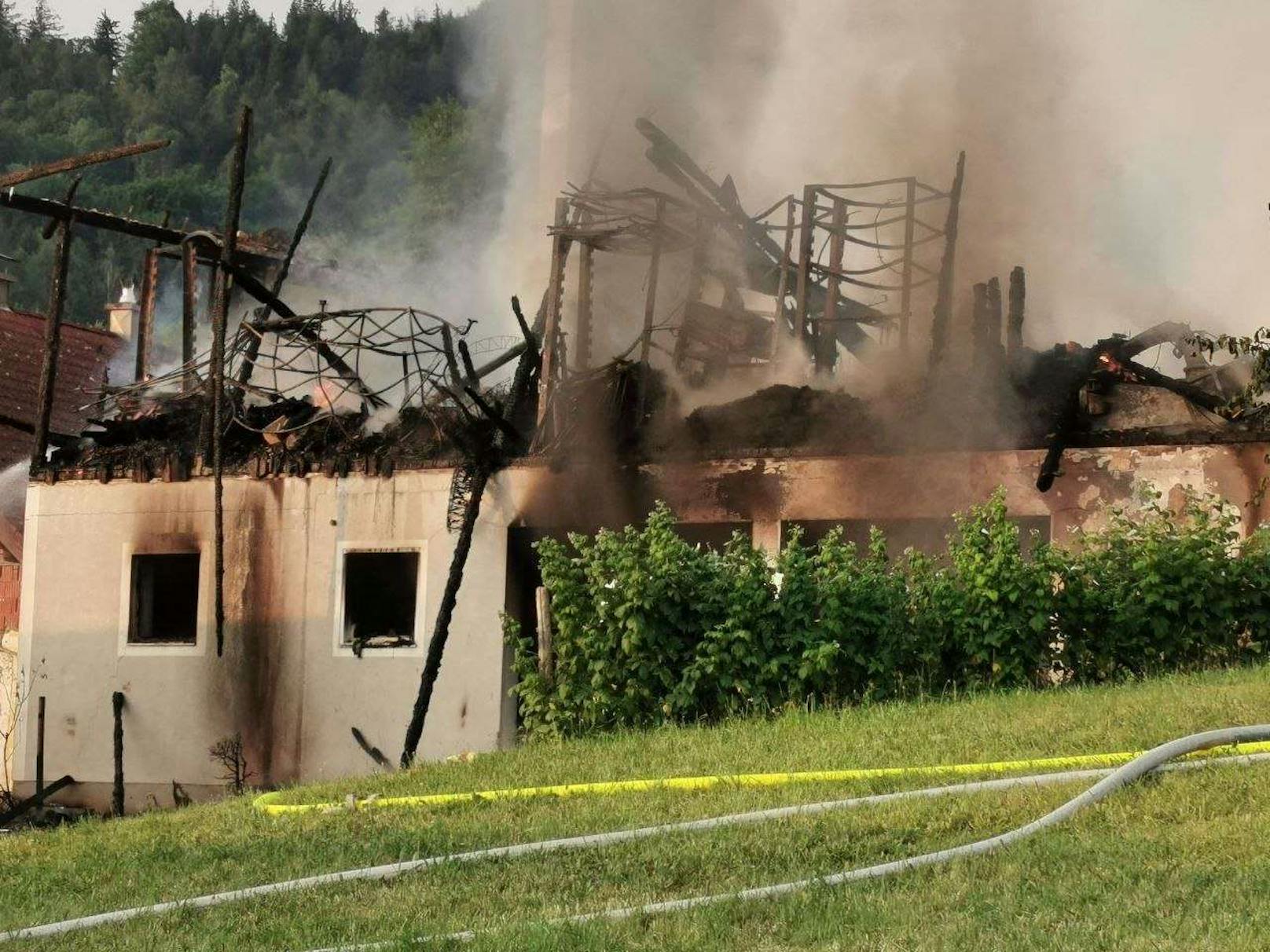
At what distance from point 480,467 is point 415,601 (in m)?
2.01

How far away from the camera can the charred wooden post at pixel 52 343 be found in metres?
20.1

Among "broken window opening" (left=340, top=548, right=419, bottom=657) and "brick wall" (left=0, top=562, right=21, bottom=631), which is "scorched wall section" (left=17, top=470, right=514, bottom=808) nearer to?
"broken window opening" (left=340, top=548, right=419, bottom=657)

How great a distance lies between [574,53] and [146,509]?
1158 centimetres

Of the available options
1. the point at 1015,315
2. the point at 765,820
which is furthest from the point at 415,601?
the point at 765,820

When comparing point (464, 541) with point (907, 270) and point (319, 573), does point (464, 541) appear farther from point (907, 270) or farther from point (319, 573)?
point (907, 270)

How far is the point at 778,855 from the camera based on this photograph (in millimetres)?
7805

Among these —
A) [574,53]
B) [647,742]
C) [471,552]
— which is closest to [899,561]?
[647,742]

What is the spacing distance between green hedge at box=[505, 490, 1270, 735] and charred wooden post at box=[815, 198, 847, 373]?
7365 millimetres

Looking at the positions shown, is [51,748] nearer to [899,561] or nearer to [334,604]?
[334,604]

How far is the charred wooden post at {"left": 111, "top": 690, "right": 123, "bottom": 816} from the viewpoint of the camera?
18453mm

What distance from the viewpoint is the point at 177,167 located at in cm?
7638

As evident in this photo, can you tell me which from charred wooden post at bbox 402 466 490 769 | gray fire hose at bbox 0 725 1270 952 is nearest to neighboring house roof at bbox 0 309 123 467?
charred wooden post at bbox 402 466 490 769

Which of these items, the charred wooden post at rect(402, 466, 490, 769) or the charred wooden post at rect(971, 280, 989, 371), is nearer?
the charred wooden post at rect(402, 466, 490, 769)

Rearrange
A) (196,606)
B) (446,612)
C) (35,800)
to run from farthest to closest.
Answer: (196,606), (35,800), (446,612)
